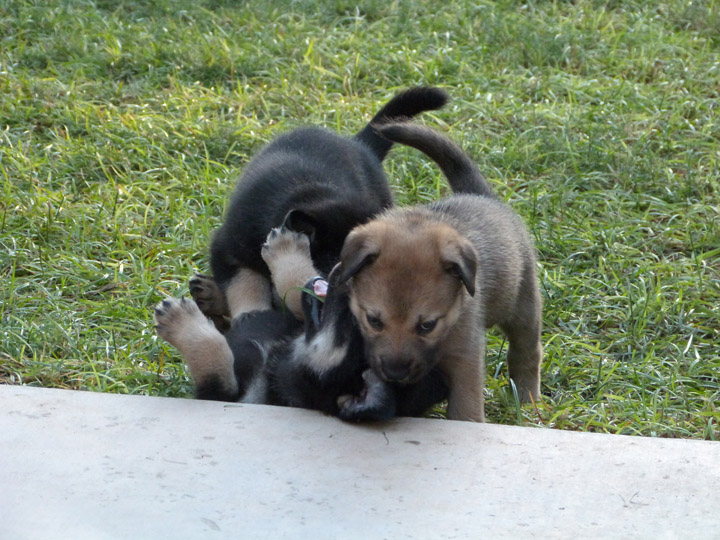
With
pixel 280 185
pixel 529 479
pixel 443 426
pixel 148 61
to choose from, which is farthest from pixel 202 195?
pixel 529 479

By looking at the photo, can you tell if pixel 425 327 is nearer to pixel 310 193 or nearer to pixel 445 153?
pixel 310 193

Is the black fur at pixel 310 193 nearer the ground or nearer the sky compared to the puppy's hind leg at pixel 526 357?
nearer the sky

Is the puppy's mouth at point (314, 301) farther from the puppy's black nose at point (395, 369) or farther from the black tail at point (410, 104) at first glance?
the black tail at point (410, 104)

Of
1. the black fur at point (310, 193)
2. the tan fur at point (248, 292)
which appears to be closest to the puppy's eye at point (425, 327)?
the black fur at point (310, 193)

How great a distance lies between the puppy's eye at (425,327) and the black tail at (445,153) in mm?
1188

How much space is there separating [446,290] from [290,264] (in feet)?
2.89

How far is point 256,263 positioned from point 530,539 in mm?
2217

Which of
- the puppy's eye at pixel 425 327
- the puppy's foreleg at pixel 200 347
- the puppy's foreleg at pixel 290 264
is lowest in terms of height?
the puppy's foreleg at pixel 200 347

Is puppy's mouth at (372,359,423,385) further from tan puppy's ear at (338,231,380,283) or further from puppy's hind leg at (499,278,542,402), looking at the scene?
puppy's hind leg at (499,278,542,402)

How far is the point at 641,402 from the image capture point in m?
4.18

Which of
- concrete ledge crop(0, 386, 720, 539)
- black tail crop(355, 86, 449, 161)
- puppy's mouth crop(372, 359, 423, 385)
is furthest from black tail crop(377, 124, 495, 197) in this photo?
concrete ledge crop(0, 386, 720, 539)

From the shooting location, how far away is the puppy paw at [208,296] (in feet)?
16.1

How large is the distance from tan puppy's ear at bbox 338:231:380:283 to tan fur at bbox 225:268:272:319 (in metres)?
0.98

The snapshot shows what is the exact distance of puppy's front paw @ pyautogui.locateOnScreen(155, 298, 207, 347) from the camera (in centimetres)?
407
